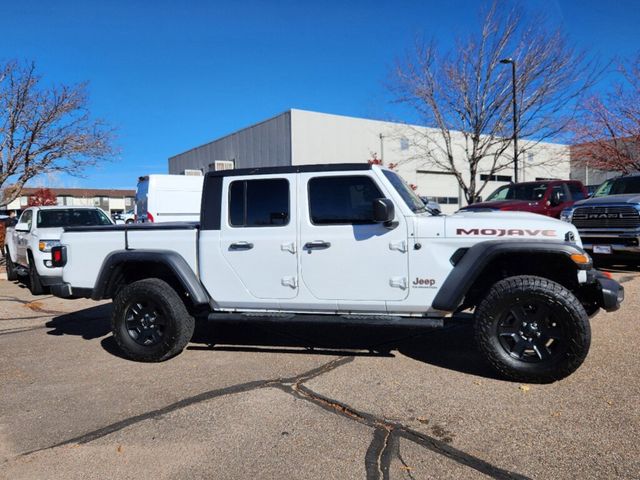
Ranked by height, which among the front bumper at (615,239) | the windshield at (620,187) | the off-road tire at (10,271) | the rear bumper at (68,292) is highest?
the windshield at (620,187)

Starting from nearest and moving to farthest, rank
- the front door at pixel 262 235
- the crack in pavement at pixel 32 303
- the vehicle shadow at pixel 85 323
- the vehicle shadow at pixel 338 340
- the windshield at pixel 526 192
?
the front door at pixel 262 235 → the vehicle shadow at pixel 338 340 → the vehicle shadow at pixel 85 323 → the crack in pavement at pixel 32 303 → the windshield at pixel 526 192

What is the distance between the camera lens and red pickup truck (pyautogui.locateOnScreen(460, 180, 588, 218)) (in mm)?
11961

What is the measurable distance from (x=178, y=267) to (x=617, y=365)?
13.6ft

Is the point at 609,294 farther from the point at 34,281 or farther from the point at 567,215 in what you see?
the point at 34,281

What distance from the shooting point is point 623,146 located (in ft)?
63.1

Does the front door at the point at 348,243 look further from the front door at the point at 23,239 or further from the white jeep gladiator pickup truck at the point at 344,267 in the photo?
the front door at the point at 23,239

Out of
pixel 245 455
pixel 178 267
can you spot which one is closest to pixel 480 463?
pixel 245 455

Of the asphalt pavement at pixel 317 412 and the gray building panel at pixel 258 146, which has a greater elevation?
the gray building panel at pixel 258 146

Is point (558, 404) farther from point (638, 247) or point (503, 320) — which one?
point (638, 247)

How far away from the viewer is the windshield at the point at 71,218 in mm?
10750

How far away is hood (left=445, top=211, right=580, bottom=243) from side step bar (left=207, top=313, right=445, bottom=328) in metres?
0.79

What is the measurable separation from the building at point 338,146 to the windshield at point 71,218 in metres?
11.0

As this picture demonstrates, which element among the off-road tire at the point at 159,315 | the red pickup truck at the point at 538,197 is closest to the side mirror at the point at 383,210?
the off-road tire at the point at 159,315

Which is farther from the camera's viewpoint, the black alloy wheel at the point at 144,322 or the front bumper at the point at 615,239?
the front bumper at the point at 615,239
